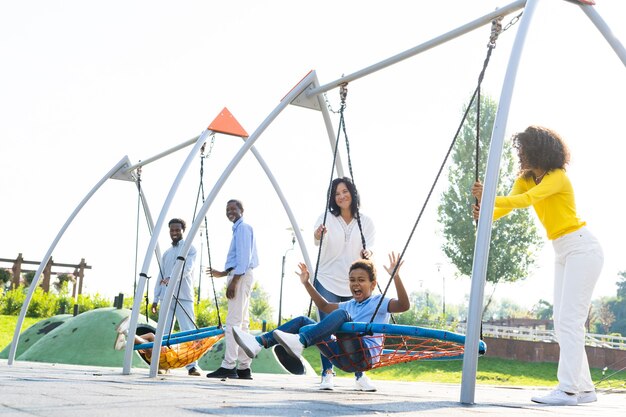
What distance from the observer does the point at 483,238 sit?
4.02 metres

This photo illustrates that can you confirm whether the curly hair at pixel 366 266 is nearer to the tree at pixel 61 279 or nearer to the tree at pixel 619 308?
the tree at pixel 61 279

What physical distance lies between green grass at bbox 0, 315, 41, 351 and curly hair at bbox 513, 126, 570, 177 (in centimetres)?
1558

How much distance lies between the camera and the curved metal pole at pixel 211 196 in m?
7.05

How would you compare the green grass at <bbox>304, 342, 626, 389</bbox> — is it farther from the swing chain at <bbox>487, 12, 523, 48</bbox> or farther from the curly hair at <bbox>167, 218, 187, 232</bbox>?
the swing chain at <bbox>487, 12, 523, 48</bbox>

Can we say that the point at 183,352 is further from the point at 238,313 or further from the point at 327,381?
the point at 327,381

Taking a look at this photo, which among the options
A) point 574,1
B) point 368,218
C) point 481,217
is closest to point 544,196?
point 481,217

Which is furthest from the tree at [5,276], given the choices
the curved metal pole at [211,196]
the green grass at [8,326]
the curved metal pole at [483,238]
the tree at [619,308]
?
the tree at [619,308]

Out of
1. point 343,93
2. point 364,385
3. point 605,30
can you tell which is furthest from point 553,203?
point 343,93

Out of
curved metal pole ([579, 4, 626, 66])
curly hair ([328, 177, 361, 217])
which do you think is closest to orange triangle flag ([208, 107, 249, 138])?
curly hair ([328, 177, 361, 217])

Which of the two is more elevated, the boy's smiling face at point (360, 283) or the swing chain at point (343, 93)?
the swing chain at point (343, 93)

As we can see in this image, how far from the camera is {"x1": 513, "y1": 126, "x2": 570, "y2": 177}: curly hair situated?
15.9 feet

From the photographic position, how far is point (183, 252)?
23.3 ft

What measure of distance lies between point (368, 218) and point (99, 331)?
772cm

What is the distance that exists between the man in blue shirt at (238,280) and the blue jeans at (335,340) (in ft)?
8.69
